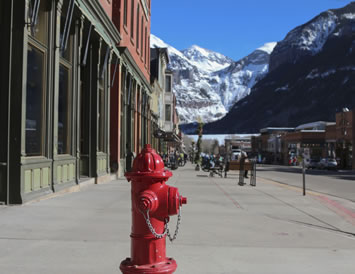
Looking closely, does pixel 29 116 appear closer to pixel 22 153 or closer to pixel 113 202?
pixel 22 153

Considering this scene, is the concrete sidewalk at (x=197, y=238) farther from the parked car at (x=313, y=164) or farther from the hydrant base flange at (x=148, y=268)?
the parked car at (x=313, y=164)

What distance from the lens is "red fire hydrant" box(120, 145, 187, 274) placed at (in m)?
3.53

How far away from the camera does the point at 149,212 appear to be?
3.57 m

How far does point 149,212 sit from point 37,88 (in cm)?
809

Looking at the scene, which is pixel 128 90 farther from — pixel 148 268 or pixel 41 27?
pixel 148 268

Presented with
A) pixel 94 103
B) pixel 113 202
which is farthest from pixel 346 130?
pixel 113 202

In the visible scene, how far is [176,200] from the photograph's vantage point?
3676mm

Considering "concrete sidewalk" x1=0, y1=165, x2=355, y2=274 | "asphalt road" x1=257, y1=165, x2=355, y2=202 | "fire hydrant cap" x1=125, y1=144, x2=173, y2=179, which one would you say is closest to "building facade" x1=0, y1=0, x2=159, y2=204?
"concrete sidewalk" x1=0, y1=165, x2=355, y2=274

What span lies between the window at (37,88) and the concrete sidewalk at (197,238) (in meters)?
1.44

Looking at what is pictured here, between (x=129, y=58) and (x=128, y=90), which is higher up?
(x=129, y=58)

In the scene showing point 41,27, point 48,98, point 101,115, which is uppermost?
point 41,27

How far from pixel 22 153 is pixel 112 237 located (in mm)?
3675

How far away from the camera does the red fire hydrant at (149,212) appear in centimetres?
353

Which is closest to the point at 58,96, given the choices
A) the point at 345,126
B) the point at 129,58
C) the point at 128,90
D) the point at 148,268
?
the point at 148,268
